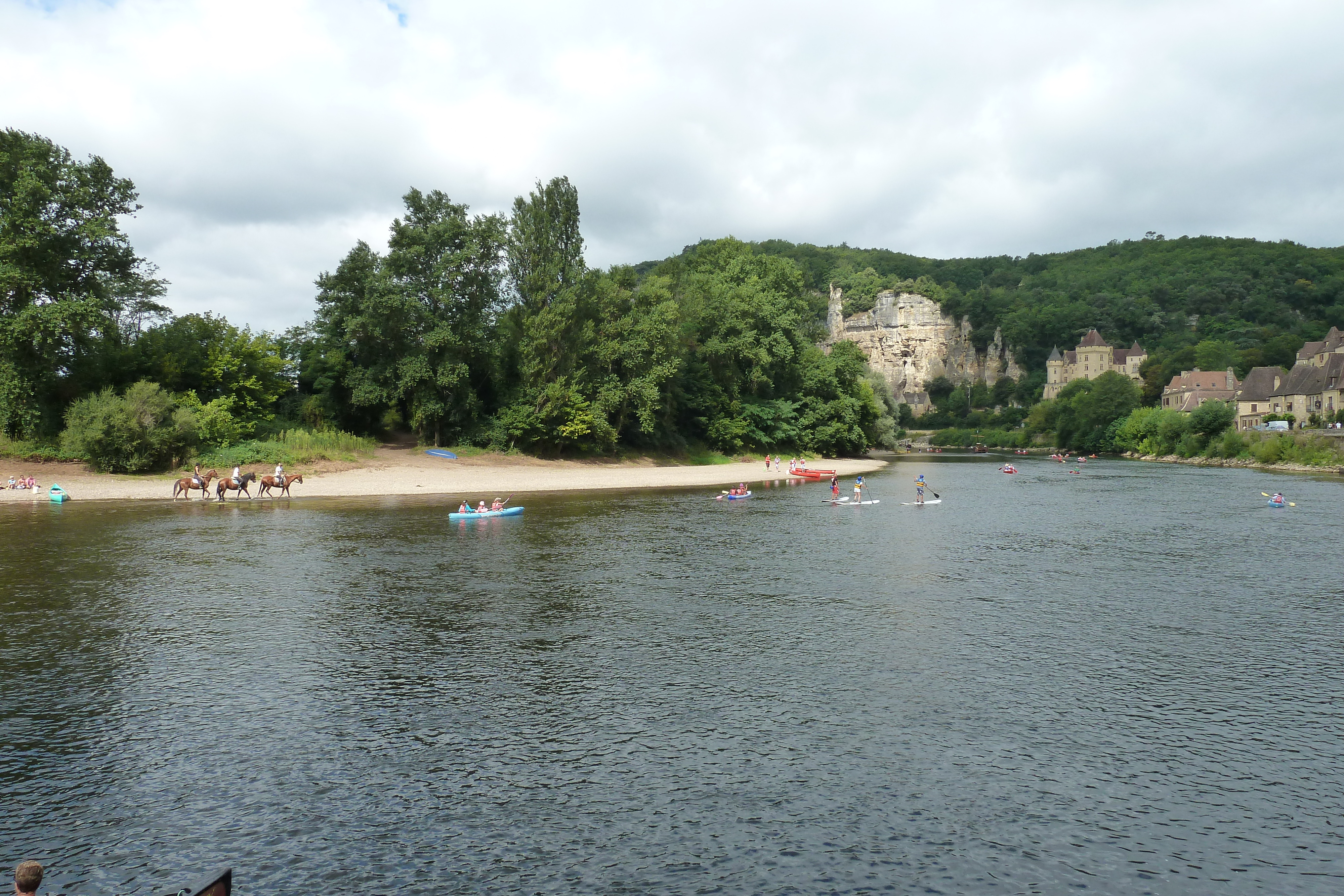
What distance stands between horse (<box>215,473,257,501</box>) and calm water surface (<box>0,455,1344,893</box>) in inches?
720

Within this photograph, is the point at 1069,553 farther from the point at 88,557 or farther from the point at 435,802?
the point at 88,557

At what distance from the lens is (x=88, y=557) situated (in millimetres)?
24719

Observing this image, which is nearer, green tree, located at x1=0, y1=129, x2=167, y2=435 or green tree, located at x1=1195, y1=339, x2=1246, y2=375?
green tree, located at x1=0, y1=129, x2=167, y2=435

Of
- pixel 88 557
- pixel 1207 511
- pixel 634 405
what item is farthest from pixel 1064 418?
pixel 88 557

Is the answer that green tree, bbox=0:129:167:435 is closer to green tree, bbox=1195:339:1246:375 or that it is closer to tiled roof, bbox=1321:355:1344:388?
tiled roof, bbox=1321:355:1344:388

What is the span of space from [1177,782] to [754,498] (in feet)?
126

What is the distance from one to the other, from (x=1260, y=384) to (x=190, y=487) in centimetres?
12920

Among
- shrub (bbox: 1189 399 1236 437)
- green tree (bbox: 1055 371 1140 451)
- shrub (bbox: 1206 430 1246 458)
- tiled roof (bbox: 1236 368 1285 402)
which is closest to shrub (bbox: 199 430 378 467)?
shrub (bbox: 1206 430 1246 458)

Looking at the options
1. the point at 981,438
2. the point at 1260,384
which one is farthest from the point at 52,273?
the point at 981,438

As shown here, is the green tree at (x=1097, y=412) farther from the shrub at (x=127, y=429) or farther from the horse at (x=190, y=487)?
the shrub at (x=127, y=429)

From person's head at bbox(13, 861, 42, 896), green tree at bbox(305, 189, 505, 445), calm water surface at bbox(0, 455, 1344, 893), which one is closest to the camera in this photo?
person's head at bbox(13, 861, 42, 896)

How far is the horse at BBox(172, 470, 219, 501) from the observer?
142 ft

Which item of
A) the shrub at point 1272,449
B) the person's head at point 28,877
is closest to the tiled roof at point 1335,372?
the shrub at point 1272,449

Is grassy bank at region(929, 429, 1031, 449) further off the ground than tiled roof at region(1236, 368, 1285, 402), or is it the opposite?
tiled roof at region(1236, 368, 1285, 402)
